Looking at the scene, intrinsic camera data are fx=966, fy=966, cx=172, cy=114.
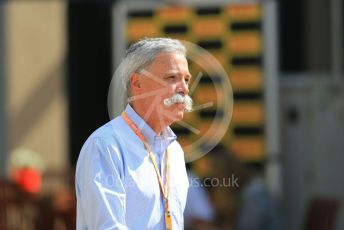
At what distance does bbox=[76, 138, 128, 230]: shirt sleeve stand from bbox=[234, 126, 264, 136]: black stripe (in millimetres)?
4547

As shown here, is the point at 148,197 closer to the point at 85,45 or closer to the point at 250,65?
the point at 250,65

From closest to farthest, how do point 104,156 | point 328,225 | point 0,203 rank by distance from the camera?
point 104,156
point 328,225
point 0,203

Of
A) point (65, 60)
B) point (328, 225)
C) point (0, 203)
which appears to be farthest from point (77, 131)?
point (328, 225)

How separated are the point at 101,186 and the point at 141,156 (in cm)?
19

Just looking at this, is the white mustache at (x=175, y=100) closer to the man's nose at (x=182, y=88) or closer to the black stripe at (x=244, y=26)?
the man's nose at (x=182, y=88)

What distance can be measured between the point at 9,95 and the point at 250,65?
6.65ft

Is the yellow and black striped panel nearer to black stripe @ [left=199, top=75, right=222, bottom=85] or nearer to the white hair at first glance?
black stripe @ [left=199, top=75, right=222, bottom=85]

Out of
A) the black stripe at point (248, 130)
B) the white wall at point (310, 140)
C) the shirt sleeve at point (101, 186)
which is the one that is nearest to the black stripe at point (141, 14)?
the black stripe at point (248, 130)

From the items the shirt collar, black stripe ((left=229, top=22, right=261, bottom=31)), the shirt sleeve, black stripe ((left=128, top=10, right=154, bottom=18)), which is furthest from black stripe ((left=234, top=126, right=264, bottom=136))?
the shirt sleeve

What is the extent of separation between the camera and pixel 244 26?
7.41 metres

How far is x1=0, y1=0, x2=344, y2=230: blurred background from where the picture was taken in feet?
23.4

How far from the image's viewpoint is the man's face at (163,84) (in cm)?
293

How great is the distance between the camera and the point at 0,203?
260 inches

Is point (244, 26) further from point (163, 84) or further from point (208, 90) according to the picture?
point (163, 84)
